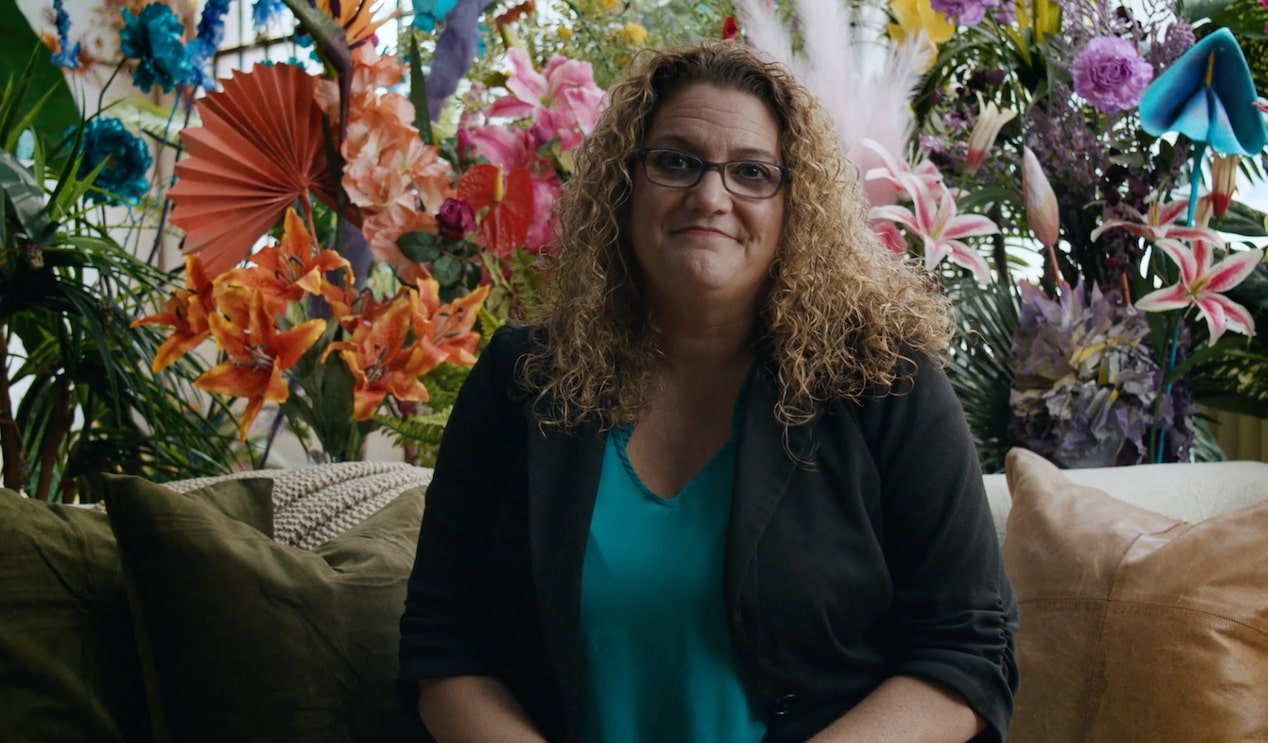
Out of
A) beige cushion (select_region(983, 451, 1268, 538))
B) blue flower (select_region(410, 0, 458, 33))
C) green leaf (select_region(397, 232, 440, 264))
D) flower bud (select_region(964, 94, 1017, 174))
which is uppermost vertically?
blue flower (select_region(410, 0, 458, 33))

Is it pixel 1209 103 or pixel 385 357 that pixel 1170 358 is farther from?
pixel 385 357

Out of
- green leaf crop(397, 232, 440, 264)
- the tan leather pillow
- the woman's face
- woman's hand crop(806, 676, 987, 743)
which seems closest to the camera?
woman's hand crop(806, 676, 987, 743)

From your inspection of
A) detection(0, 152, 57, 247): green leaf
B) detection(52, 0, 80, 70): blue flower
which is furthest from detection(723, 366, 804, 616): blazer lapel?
detection(52, 0, 80, 70): blue flower

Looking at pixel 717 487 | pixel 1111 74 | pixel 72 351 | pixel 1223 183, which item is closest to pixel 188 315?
pixel 72 351

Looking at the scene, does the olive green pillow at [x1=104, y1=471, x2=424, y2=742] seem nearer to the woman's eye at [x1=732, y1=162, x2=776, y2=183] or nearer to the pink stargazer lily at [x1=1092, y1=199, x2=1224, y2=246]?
the woman's eye at [x1=732, y1=162, x2=776, y2=183]

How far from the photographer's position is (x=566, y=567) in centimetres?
108

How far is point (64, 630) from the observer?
1.09 metres

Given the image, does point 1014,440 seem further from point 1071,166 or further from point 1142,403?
point 1071,166

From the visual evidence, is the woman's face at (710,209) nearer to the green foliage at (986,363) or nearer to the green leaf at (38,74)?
the green foliage at (986,363)

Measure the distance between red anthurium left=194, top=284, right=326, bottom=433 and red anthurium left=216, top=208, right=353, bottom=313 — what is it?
17 mm

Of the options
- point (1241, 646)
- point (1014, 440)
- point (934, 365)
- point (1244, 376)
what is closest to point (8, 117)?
point (934, 365)

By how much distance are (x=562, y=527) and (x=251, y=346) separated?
453 millimetres

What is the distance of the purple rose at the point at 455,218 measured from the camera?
1441 mm

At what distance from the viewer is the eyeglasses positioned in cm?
114
